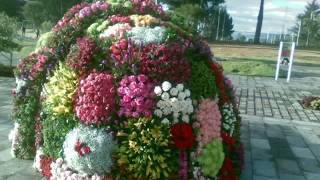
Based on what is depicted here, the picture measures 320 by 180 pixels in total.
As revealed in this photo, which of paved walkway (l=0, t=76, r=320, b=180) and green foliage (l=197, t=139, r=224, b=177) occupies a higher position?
green foliage (l=197, t=139, r=224, b=177)

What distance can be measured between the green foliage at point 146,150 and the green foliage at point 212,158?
39cm

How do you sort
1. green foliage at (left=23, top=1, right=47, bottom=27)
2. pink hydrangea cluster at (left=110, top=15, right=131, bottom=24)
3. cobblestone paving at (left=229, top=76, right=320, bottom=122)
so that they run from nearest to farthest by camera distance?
pink hydrangea cluster at (left=110, top=15, right=131, bottom=24) < cobblestone paving at (left=229, top=76, right=320, bottom=122) < green foliage at (left=23, top=1, right=47, bottom=27)

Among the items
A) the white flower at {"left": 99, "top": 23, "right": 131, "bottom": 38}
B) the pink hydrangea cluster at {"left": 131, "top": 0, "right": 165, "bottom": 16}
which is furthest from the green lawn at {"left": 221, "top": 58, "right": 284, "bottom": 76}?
the white flower at {"left": 99, "top": 23, "right": 131, "bottom": 38}

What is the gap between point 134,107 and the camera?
4363 millimetres

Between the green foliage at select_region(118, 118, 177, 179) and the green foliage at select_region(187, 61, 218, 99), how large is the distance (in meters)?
0.52

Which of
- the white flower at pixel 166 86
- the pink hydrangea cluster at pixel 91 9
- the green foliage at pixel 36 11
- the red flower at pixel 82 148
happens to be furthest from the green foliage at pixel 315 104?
the green foliage at pixel 36 11

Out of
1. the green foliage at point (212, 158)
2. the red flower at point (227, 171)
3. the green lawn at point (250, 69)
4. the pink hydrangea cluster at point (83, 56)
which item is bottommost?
the green lawn at point (250, 69)

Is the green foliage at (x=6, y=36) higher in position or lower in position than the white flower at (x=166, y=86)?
lower

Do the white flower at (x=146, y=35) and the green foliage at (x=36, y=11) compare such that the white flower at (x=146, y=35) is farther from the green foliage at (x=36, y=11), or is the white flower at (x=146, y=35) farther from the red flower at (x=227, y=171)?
the green foliage at (x=36, y=11)

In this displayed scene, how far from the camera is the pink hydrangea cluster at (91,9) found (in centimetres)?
548

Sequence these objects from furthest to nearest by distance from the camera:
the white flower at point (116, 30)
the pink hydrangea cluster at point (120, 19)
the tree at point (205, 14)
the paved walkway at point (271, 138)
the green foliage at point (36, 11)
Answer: the green foliage at point (36, 11), the tree at point (205, 14), the paved walkway at point (271, 138), the pink hydrangea cluster at point (120, 19), the white flower at point (116, 30)

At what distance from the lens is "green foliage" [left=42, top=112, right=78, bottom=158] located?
460 cm

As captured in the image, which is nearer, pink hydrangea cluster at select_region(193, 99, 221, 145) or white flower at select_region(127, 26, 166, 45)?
pink hydrangea cluster at select_region(193, 99, 221, 145)

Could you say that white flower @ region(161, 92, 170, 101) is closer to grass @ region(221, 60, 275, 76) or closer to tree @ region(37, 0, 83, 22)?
grass @ region(221, 60, 275, 76)
